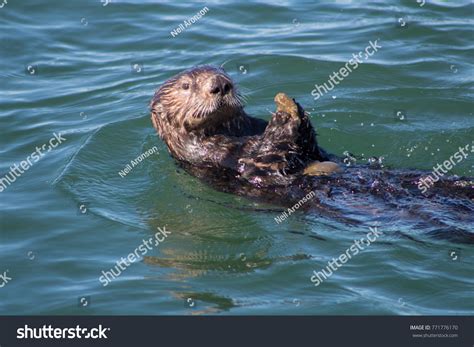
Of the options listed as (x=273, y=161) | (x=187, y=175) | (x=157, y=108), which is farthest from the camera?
(x=187, y=175)

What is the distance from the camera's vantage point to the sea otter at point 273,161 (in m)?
7.76

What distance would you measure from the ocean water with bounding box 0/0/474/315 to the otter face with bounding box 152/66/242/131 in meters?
0.67

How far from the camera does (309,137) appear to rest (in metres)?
8.02

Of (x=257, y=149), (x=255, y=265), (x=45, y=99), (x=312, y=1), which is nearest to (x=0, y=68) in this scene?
(x=45, y=99)

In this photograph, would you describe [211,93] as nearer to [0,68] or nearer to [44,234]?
[44,234]

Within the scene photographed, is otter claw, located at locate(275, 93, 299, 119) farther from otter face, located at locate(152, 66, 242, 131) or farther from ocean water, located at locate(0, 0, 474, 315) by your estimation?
ocean water, located at locate(0, 0, 474, 315)

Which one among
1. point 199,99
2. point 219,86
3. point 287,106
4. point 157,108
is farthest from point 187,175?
point 287,106

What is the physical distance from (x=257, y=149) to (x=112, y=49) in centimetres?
547

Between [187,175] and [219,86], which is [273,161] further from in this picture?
[187,175]

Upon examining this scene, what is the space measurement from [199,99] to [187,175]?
894mm

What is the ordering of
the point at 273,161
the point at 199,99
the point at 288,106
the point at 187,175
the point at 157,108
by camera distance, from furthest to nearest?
1. the point at 187,175
2. the point at 157,108
3. the point at 199,99
4. the point at 273,161
5. the point at 288,106

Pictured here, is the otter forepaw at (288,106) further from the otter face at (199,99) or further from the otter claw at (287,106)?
the otter face at (199,99)

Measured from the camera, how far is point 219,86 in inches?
316

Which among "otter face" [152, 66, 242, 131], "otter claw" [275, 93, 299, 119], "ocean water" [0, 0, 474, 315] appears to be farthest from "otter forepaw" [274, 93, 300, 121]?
"ocean water" [0, 0, 474, 315]
